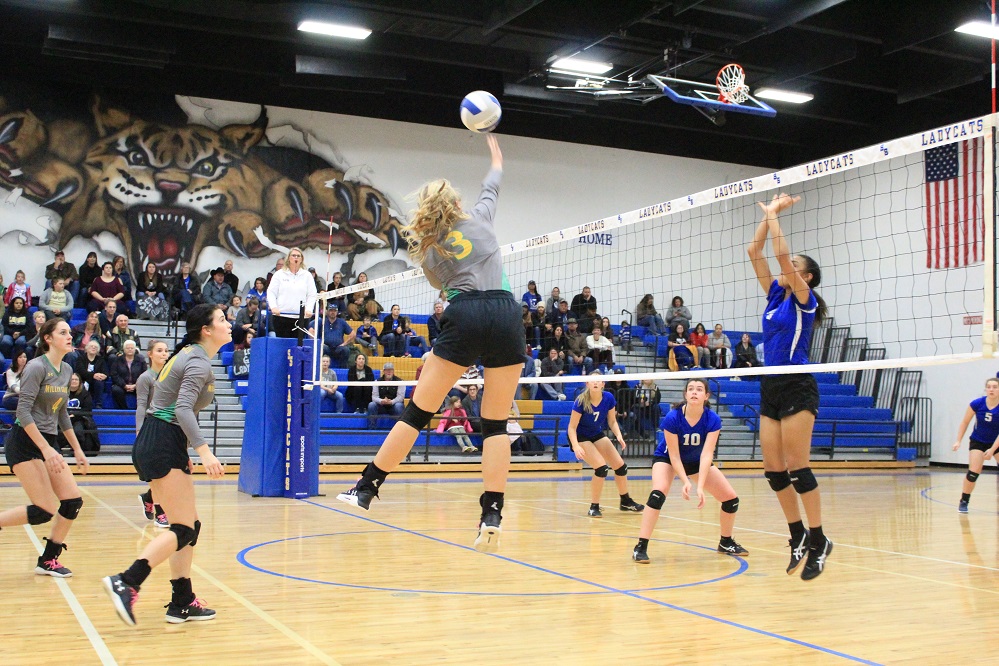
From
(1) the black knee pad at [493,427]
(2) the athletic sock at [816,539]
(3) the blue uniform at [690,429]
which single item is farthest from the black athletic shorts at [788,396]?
(3) the blue uniform at [690,429]

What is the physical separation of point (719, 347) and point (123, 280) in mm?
12063

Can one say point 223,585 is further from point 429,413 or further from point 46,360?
point 429,413

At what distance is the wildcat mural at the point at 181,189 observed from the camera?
18.3 m

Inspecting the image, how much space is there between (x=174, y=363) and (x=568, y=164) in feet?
61.8

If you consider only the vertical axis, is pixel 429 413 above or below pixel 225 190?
below

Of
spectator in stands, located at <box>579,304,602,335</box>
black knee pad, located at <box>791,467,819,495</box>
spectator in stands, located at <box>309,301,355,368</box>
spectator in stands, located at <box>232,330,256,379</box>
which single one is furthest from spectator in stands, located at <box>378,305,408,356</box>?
black knee pad, located at <box>791,467,819,495</box>

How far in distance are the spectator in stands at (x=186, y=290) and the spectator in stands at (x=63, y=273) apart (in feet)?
5.75

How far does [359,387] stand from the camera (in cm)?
1580

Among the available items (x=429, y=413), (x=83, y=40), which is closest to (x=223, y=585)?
(x=429, y=413)

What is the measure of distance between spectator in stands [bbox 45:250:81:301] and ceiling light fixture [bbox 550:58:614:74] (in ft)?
31.9

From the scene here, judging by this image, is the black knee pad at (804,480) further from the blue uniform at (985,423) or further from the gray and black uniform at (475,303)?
the blue uniform at (985,423)

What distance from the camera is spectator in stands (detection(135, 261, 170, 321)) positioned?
17.4m

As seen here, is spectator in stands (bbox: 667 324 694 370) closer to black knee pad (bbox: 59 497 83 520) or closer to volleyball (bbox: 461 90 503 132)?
black knee pad (bbox: 59 497 83 520)

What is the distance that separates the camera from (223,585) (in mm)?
6156
